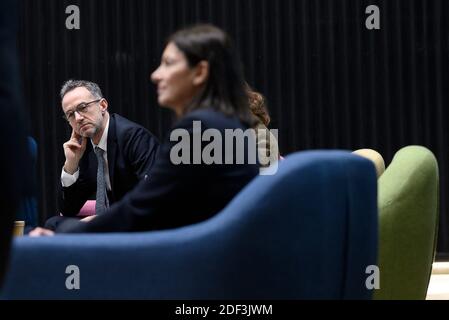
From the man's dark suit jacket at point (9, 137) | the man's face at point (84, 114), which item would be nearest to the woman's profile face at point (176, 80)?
the man's dark suit jacket at point (9, 137)

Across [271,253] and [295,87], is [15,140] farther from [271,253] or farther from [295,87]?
[295,87]

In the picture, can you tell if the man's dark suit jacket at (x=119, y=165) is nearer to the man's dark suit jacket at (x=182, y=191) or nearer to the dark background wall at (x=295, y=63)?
the man's dark suit jacket at (x=182, y=191)

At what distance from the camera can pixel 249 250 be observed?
1.97 m

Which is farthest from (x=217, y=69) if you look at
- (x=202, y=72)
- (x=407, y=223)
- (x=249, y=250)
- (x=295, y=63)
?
(x=295, y=63)

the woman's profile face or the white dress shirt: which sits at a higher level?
the woman's profile face

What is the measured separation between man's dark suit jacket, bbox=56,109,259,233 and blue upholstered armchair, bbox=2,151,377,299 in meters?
0.13

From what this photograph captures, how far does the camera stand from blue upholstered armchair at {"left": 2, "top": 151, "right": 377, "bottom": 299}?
77.5 inches

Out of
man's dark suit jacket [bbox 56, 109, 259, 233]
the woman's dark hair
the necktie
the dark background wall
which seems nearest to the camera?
man's dark suit jacket [bbox 56, 109, 259, 233]

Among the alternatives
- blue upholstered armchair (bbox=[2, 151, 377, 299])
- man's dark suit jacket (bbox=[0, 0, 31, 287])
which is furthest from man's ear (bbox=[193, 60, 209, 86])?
man's dark suit jacket (bbox=[0, 0, 31, 287])

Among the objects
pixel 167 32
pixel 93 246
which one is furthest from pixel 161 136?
pixel 93 246

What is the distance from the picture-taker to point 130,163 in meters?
3.98

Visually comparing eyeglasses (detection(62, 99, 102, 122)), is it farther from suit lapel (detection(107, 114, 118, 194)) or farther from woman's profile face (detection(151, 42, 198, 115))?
woman's profile face (detection(151, 42, 198, 115))

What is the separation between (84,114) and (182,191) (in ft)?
6.40

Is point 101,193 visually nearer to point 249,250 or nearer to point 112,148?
point 112,148
